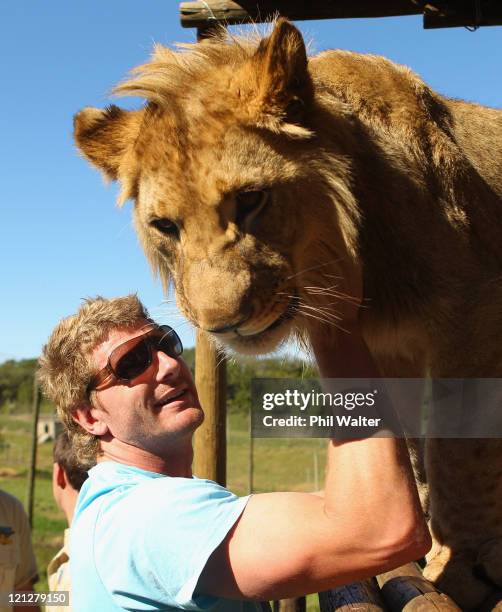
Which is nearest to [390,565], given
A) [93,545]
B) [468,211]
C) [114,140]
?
[93,545]

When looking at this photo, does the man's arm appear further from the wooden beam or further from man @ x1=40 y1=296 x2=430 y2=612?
the wooden beam

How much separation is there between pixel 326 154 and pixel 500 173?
1.18 m

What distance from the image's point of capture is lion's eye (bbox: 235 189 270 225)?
2.50m

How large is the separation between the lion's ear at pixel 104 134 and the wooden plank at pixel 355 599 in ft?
6.40

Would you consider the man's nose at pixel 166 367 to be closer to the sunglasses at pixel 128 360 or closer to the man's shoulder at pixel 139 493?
the sunglasses at pixel 128 360

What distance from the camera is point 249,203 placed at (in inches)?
98.8

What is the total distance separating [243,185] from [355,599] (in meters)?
1.57

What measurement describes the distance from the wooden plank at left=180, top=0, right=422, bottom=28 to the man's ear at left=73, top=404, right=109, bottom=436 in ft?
8.55

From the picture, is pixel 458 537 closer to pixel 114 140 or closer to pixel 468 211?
pixel 468 211

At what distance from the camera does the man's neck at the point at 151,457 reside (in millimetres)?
2281

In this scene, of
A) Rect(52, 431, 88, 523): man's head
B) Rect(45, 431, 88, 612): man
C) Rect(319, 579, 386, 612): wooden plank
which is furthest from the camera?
Rect(52, 431, 88, 523): man's head

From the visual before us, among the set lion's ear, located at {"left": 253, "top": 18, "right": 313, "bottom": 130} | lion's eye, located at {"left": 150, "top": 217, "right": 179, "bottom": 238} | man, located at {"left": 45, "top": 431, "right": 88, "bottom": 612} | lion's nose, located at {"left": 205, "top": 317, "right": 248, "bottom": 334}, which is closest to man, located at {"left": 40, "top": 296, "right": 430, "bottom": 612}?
lion's nose, located at {"left": 205, "top": 317, "right": 248, "bottom": 334}

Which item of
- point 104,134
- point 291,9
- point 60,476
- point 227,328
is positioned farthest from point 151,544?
point 291,9

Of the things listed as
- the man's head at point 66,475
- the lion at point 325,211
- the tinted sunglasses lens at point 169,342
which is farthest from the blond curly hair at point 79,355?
the man's head at point 66,475
